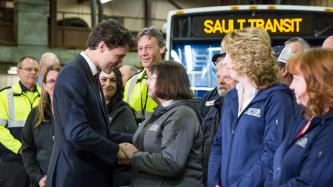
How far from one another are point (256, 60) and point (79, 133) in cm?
123

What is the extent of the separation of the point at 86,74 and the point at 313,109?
1.75 meters

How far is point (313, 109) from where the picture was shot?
3598 millimetres

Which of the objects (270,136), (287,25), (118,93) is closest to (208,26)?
(287,25)

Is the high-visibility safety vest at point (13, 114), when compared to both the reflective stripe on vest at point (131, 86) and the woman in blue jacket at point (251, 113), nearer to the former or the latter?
the reflective stripe on vest at point (131, 86)

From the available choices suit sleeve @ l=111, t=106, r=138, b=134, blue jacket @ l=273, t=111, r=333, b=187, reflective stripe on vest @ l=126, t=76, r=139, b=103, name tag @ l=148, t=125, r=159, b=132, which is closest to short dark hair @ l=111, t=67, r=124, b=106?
suit sleeve @ l=111, t=106, r=138, b=134

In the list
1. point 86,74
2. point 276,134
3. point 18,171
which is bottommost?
point 18,171

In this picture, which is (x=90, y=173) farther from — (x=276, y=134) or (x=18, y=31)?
(x=18, y=31)

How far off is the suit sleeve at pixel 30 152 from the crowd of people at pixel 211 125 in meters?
1.52

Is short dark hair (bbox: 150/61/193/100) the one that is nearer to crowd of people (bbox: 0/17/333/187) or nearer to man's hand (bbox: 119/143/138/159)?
crowd of people (bbox: 0/17/333/187)

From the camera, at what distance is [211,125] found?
5383 mm

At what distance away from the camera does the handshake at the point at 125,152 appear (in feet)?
15.7

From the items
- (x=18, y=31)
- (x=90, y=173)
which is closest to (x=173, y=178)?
(x=90, y=173)

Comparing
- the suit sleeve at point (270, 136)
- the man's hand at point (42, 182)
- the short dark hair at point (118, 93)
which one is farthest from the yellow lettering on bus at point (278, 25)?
the suit sleeve at point (270, 136)

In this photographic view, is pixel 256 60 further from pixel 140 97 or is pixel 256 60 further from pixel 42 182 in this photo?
pixel 42 182
